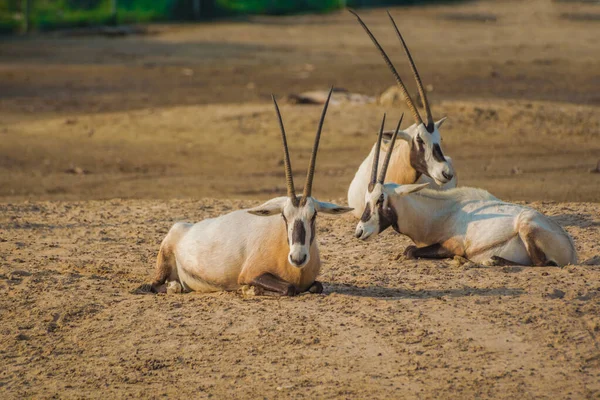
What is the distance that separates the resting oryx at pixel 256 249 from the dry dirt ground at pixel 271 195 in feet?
0.54

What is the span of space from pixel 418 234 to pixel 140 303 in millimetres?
2244

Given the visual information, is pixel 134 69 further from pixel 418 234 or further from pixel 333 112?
pixel 418 234

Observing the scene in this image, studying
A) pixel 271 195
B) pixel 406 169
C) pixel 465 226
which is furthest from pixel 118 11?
pixel 465 226

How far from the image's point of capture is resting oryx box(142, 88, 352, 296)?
677cm

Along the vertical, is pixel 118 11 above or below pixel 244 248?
below

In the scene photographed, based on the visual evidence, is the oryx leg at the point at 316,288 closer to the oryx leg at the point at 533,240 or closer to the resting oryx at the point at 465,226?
the resting oryx at the point at 465,226

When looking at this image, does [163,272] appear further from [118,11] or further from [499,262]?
[118,11]

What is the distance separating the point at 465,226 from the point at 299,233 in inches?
68.7

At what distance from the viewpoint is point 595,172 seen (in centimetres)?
1277

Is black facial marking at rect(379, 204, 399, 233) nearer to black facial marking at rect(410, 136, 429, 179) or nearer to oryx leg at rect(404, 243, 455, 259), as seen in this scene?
oryx leg at rect(404, 243, 455, 259)

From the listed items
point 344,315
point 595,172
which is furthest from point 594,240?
point 595,172

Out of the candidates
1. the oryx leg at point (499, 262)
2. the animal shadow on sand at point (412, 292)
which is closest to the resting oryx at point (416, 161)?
the oryx leg at point (499, 262)

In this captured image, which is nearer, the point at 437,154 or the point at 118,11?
the point at 437,154

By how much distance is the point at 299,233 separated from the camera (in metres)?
6.62
